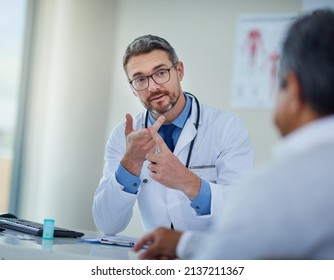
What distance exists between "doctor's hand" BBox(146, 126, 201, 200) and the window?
81.4 inches

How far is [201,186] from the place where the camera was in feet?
6.56

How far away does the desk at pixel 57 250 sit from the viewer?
1483 millimetres

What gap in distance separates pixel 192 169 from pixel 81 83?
6.41 feet

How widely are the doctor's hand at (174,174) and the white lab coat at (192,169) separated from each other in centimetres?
13

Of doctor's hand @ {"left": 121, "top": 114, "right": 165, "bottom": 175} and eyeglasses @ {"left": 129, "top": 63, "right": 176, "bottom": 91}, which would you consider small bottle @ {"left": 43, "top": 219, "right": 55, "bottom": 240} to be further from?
eyeglasses @ {"left": 129, "top": 63, "right": 176, "bottom": 91}

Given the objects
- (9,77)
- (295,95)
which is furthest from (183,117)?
(9,77)

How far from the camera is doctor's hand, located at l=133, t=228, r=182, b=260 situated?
124cm

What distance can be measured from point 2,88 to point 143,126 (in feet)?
5.58

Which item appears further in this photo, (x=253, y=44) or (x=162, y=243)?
(x=253, y=44)

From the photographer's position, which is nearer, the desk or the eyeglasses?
the desk

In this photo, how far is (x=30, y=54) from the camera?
12.8 feet

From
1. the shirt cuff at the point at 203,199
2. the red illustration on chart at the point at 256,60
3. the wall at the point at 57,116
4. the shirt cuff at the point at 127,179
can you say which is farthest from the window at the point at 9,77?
the shirt cuff at the point at 203,199

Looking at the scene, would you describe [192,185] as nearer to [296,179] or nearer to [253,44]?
[296,179]

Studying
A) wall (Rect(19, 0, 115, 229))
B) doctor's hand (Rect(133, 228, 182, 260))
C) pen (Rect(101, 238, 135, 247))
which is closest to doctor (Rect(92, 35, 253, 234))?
pen (Rect(101, 238, 135, 247))
